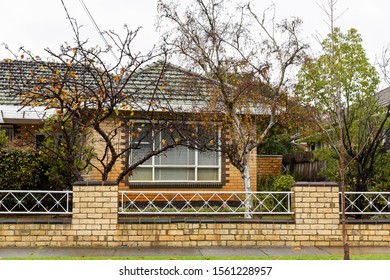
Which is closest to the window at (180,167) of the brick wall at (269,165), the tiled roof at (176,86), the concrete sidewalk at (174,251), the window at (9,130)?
the tiled roof at (176,86)

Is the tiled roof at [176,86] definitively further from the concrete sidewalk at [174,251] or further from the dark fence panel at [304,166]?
the dark fence panel at [304,166]

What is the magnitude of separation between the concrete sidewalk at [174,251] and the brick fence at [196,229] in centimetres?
22

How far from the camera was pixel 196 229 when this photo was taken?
9.88 metres

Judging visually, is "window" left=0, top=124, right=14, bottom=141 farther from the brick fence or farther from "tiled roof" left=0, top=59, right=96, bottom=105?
the brick fence

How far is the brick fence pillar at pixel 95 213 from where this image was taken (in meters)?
9.67

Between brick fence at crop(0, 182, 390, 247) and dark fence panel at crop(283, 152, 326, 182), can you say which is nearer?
brick fence at crop(0, 182, 390, 247)

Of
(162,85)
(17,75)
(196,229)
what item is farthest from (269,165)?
(17,75)

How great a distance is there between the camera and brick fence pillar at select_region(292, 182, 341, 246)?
393 inches

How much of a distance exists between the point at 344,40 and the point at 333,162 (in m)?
9.31

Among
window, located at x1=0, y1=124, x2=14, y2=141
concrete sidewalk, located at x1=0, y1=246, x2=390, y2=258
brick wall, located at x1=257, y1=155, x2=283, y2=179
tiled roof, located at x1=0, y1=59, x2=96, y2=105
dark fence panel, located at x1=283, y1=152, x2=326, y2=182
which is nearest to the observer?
concrete sidewalk, located at x1=0, y1=246, x2=390, y2=258

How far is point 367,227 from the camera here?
33.1 ft

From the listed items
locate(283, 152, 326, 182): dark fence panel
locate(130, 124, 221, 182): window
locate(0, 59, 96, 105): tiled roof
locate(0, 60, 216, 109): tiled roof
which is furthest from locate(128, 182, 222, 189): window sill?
locate(283, 152, 326, 182): dark fence panel

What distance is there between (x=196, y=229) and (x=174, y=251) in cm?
78

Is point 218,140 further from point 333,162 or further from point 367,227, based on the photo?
point 367,227
